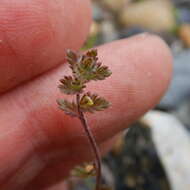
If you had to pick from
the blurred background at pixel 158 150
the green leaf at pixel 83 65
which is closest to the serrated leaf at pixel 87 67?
the green leaf at pixel 83 65

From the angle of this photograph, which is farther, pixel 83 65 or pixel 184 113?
pixel 184 113

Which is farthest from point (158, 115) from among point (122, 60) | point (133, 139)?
point (122, 60)

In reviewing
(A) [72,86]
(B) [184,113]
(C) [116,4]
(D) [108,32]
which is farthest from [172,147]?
(C) [116,4]

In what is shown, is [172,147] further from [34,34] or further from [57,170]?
[34,34]

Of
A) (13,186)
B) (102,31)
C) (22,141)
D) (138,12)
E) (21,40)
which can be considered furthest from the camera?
(138,12)

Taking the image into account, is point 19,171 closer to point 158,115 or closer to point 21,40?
point 21,40

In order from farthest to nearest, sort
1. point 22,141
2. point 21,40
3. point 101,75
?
point 22,141 < point 21,40 < point 101,75

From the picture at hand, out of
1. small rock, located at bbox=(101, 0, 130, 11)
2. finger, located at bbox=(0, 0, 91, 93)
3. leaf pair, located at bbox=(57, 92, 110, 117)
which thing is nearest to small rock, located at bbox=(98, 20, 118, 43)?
small rock, located at bbox=(101, 0, 130, 11)
